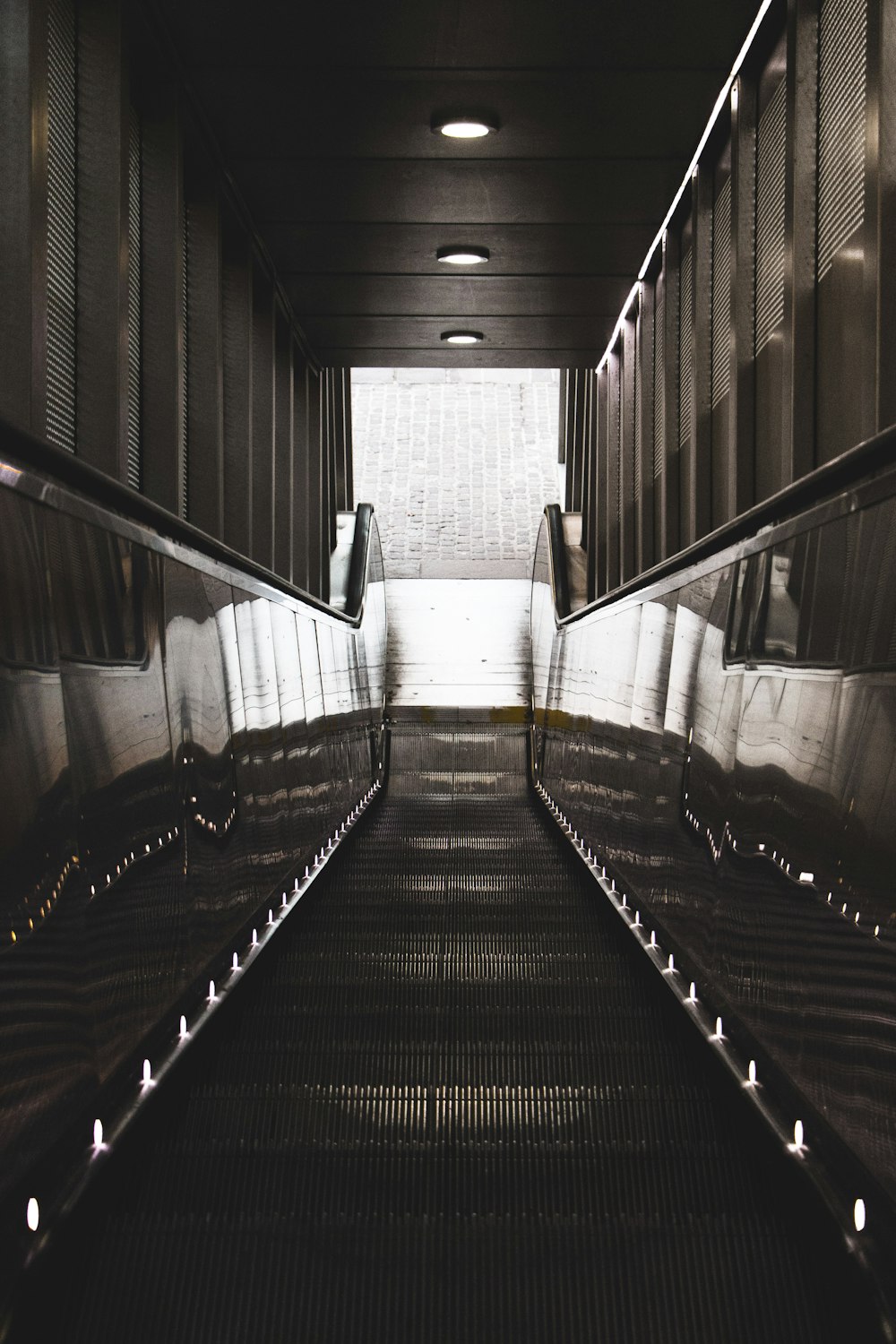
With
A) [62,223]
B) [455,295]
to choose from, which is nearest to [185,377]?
[62,223]

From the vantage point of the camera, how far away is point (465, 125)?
244 inches

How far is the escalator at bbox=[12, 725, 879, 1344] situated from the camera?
2061 millimetres

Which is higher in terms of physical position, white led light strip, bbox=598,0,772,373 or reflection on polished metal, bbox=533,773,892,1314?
white led light strip, bbox=598,0,772,373

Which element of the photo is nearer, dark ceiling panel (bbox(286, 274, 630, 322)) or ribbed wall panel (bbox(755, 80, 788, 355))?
ribbed wall panel (bbox(755, 80, 788, 355))

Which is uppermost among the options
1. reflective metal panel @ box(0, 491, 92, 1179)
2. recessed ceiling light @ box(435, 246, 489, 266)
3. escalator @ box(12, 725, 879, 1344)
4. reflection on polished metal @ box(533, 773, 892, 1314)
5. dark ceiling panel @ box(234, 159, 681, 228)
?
dark ceiling panel @ box(234, 159, 681, 228)

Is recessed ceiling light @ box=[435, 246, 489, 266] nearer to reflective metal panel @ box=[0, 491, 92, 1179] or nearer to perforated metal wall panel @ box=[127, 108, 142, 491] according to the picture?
perforated metal wall panel @ box=[127, 108, 142, 491]

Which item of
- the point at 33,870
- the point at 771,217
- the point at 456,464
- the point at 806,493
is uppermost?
the point at 456,464

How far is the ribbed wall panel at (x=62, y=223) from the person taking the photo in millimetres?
4676

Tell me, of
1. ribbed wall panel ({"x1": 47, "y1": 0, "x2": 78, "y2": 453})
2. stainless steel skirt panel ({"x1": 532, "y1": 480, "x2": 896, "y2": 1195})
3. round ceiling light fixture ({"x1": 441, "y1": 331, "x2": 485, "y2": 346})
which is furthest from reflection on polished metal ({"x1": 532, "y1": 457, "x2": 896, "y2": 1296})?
round ceiling light fixture ({"x1": 441, "y1": 331, "x2": 485, "y2": 346})

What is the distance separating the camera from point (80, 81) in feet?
16.2

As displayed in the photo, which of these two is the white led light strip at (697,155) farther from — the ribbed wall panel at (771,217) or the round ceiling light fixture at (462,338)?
the round ceiling light fixture at (462,338)

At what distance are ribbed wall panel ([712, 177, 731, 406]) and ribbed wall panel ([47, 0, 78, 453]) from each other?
3.16m

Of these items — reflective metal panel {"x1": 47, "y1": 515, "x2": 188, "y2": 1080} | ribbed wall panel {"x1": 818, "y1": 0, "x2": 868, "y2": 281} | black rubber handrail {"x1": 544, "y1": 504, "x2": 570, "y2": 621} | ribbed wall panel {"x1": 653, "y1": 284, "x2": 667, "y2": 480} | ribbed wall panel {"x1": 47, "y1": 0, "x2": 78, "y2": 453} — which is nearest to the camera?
reflective metal panel {"x1": 47, "y1": 515, "x2": 188, "y2": 1080}

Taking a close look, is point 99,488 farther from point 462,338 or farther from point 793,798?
point 462,338
